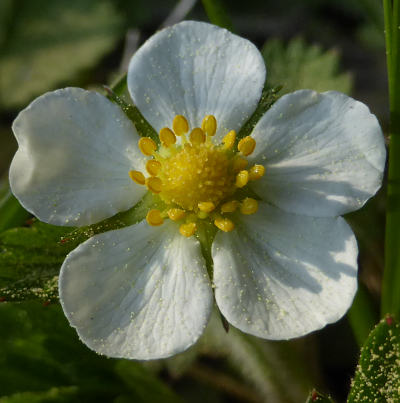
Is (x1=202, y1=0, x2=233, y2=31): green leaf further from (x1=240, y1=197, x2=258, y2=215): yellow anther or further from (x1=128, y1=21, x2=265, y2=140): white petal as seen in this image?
(x1=240, y1=197, x2=258, y2=215): yellow anther

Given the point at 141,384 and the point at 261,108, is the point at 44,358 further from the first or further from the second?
the point at 261,108

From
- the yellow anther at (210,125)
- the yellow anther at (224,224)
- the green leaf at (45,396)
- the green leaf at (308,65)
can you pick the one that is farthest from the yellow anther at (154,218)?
the green leaf at (308,65)

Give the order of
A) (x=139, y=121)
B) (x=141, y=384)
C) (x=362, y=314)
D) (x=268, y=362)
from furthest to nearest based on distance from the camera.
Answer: (x=268, y=362) < (x=141, y=384) < (x=362, y=314) < (x=139, y=121)

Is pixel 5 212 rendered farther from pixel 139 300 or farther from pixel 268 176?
pixel 268 176

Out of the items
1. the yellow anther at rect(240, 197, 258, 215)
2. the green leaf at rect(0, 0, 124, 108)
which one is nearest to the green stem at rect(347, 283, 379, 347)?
the yellow anther at rect(240, 197, 258, 215)

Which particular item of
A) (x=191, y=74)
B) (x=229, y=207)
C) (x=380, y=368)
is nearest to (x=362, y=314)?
(x=380, y=368)

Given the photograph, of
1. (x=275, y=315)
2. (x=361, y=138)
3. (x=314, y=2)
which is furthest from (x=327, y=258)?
(x=314, y=2)

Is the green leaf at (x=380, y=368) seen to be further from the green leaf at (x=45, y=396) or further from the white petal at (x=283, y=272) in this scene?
the green leaf at (x=45, y=396)
